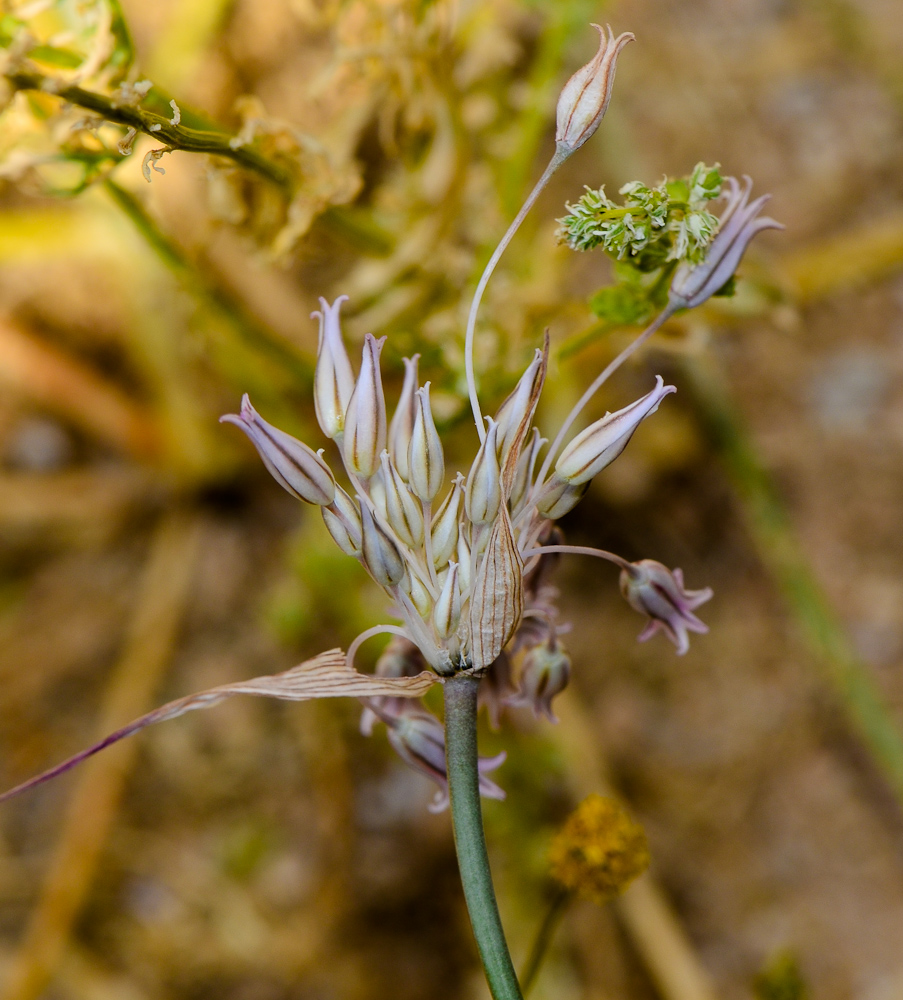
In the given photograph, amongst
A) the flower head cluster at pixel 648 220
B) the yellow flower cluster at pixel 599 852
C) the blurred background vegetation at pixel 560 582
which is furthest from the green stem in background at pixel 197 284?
the yellow flower cluster at pixel 599 852

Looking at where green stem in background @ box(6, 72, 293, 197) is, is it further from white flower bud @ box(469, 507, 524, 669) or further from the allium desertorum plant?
white flower bud @ box(469, 507, 524, 669)

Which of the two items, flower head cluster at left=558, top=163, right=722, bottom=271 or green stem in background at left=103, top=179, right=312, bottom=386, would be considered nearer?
flower head cluster at left=558, top=163, right=722, bottom=271

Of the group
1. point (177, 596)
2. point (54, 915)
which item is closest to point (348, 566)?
point (177, 596)

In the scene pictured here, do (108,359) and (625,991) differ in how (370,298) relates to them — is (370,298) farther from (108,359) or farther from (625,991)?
(625,991)

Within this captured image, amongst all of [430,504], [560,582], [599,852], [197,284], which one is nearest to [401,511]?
[430,504]

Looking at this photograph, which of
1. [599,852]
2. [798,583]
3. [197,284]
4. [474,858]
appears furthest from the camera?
[798,583]

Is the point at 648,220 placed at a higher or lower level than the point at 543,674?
higher

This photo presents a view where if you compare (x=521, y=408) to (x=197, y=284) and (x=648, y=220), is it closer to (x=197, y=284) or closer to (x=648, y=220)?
(x=648, y=220)

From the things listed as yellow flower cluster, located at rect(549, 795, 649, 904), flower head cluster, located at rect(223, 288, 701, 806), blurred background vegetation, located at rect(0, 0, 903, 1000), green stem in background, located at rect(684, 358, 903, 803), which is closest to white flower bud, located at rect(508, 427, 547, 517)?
flower head cluster, located at rect(223, 288, 701, 806)
